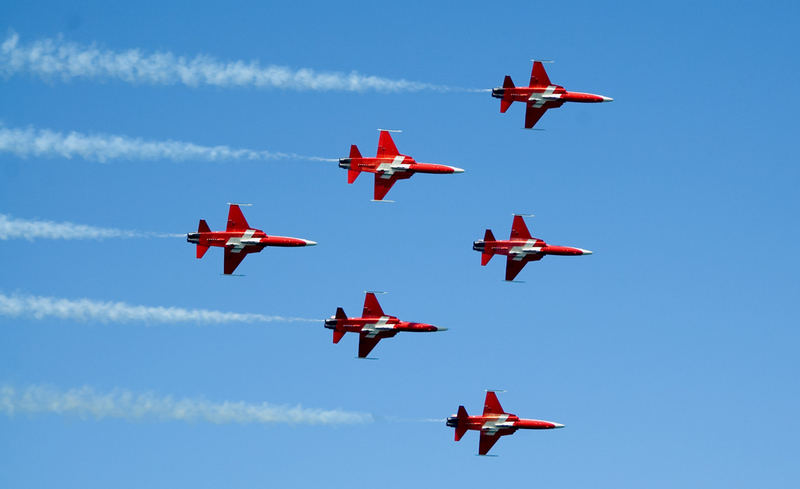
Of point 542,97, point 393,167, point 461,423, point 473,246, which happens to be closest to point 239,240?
point 393,167

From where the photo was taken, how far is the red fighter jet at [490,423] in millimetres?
132000

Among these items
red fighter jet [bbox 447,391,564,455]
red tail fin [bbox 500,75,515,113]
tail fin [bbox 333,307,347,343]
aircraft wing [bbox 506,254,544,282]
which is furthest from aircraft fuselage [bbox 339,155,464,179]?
red fighter jet [bbox 447,391,564,455]

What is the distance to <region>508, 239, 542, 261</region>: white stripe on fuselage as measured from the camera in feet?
446

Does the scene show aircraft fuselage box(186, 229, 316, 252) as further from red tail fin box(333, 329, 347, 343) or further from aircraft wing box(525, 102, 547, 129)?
aircraft wing box(525, 102, 547, 129)

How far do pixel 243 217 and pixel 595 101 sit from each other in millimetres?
33446

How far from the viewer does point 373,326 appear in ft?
436

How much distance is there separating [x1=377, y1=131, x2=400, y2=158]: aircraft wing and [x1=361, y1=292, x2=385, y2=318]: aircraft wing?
1247 centimetres

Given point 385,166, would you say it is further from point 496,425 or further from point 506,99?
point 496,425

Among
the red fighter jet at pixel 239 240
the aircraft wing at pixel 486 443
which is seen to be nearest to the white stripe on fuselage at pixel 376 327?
the red fighter jet at pixel 239 240

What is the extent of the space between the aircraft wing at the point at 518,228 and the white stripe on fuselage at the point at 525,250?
780 millimetres

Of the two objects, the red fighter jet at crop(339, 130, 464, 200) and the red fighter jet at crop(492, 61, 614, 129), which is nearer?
the red fighter jet at crop(339, 130, 464, 200)

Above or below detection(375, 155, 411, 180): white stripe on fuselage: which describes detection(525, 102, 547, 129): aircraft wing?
above

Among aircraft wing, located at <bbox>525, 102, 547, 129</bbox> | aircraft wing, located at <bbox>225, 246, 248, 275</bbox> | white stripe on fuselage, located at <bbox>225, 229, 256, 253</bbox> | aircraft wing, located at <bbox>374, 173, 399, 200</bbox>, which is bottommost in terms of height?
aircraft wing, located at <bbox>225, 246, 248, 275</bbox>

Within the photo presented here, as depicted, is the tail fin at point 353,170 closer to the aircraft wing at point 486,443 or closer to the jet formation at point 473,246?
the jet formation at point 473,246
